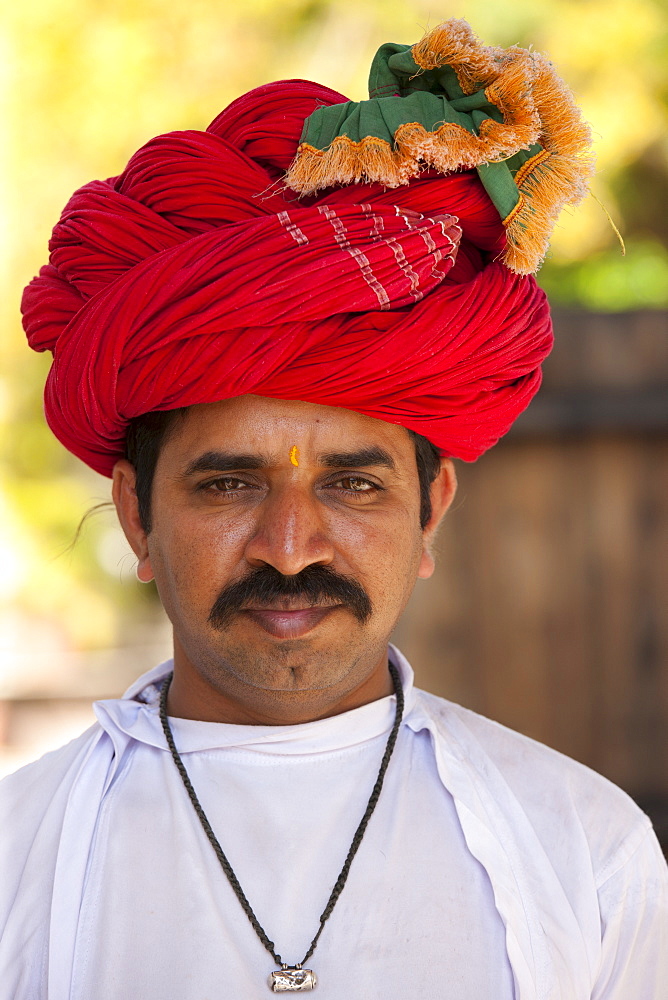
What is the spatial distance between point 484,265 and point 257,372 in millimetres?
585

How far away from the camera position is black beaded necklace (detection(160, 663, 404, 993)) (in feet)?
→ 6.12

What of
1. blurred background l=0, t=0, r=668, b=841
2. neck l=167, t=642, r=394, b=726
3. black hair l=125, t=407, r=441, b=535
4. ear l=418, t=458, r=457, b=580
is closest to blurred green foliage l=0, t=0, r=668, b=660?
blurred background l=0, t=0, r=668, b=841

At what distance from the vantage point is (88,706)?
27.3ft

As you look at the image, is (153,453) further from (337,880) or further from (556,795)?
(556,795)

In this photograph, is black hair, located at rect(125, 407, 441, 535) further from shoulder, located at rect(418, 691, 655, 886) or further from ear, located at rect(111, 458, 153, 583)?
shoulder, located at rect(418, 691, 655, 886)

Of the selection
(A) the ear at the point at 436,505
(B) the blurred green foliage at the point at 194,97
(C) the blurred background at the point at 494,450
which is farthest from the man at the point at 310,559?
(B) the blurred green foliage at the point at 194,97

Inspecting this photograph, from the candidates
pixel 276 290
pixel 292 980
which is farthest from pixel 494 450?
pixel 292 980

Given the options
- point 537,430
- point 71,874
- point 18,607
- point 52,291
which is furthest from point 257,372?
point 18,607

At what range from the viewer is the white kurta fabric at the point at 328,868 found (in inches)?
74.9

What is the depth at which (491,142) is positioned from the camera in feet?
6.39

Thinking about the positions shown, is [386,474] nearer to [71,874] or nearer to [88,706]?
[71,874]

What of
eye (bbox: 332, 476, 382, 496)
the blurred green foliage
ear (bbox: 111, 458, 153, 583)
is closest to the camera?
eye (bbox: 332, 476, 382, 496)

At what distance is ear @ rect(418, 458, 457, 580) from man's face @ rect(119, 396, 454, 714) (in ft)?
0.55

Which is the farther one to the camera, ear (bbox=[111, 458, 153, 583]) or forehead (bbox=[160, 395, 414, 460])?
ear (bbox=[111, 458, 153, 583])
